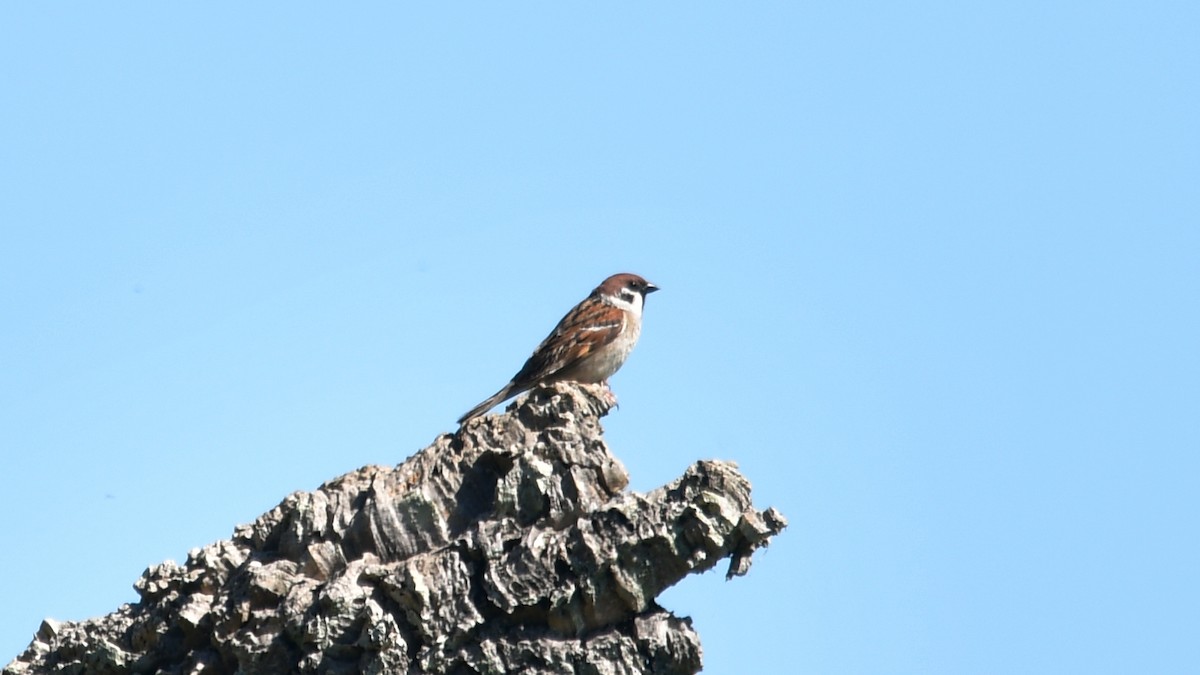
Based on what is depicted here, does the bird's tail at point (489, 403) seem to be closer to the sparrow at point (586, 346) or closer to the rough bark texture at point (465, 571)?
the sparrow at point (586, 346)

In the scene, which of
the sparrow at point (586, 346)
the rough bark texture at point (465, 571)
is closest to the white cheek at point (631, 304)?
the sparrow at point (586, 346)

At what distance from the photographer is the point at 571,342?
12281 mm

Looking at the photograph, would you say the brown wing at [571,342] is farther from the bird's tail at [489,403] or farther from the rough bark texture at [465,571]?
the rough bark texture at [465,571]

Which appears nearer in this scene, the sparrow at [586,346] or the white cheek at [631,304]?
the sparrow at [586,346]

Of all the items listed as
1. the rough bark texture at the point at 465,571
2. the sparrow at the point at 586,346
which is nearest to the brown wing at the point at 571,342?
the sparrow at the point at 586,346

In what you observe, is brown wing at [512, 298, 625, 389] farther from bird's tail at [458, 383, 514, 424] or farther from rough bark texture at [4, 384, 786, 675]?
rough bark texture at [4, 384, 786, 675]

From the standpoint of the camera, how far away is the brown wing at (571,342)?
12227mm

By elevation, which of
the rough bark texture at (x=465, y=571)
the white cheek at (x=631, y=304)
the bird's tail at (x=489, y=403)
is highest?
the white cheek at (x=631, y=304)

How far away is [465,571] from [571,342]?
18.5 ft

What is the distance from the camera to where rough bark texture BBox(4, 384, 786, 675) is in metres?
6.61

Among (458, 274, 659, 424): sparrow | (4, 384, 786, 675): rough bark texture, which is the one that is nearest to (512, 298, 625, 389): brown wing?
(458, 274, 659, 424): sparrow

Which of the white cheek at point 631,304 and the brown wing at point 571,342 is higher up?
the white cheek at point 631,304

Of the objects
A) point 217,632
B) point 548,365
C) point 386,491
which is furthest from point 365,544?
point 548,365

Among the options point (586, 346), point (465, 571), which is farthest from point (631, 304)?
point (465, 571)
